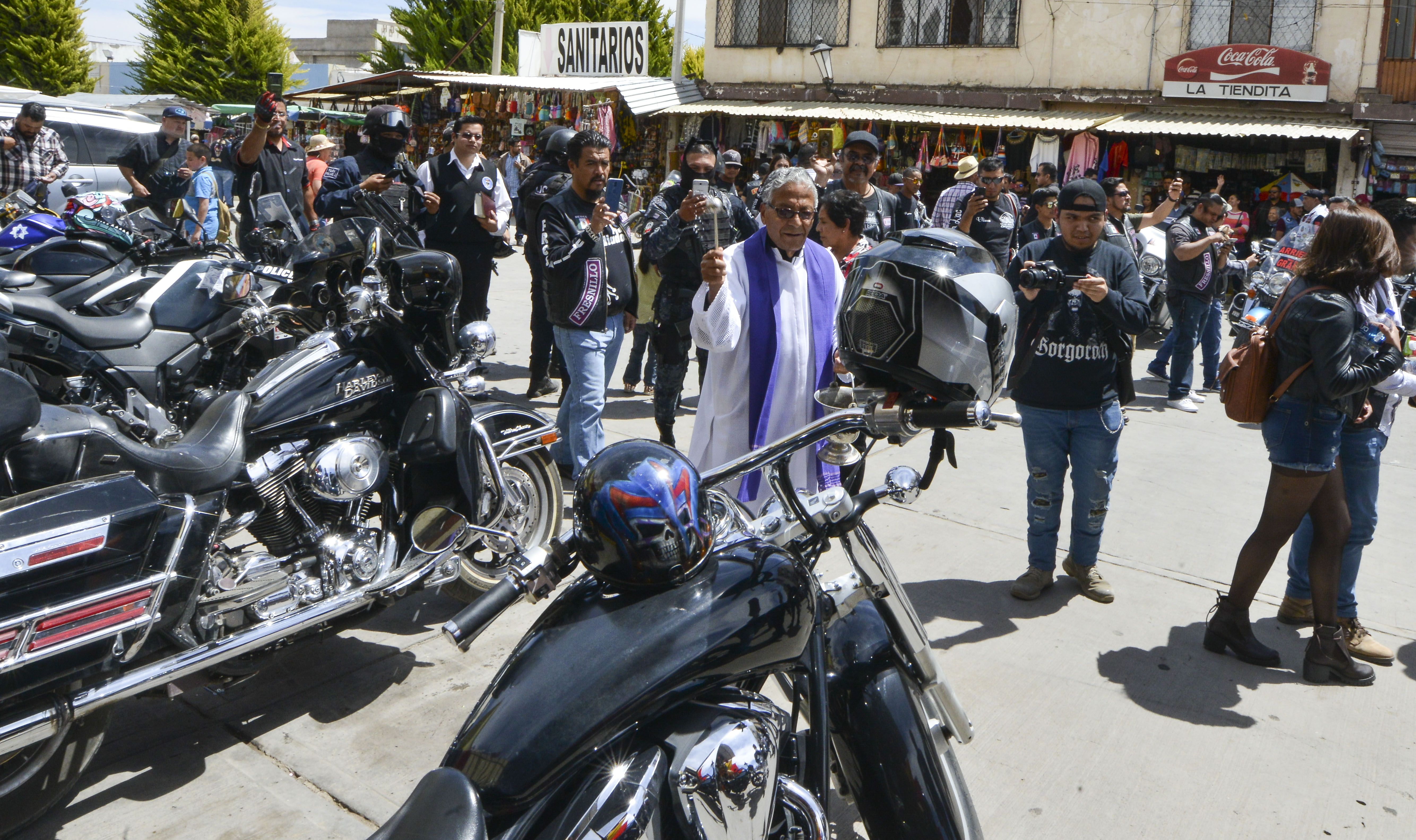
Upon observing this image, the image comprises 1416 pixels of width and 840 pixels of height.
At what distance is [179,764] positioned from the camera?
3057 millimetres

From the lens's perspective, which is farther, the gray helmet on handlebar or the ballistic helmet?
the gray helmet on handlebar

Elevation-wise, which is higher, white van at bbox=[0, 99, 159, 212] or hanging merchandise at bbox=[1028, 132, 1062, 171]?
hanging merchandise at bbox=[1028, 132, 1062, 171]

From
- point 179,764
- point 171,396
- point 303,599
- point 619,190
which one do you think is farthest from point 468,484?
point 619,190

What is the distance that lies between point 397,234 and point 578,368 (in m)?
1.07

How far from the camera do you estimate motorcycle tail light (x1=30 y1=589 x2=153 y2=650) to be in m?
2.44

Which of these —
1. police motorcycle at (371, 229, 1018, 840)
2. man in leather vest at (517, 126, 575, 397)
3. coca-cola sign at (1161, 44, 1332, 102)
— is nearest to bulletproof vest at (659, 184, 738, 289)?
man in leather vest at (517, 126, 575, 397)

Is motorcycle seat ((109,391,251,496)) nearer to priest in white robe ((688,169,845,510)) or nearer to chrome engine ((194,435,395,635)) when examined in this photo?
chrome engine ((194,435,395,635))

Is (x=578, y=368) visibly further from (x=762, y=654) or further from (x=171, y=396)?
(x=762, y=654)

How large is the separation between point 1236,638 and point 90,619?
3657mm

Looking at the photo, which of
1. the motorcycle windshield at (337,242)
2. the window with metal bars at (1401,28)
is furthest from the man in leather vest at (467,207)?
the window with metal bars at (1401,28)

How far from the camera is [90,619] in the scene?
2533mm

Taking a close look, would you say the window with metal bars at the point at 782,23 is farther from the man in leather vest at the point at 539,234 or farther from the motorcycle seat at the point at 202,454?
the motorcycle seat at the point at 202,454

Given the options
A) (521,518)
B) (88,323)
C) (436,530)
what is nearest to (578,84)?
(88,323)

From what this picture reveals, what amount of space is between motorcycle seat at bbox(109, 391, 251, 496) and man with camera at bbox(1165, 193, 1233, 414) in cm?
688
